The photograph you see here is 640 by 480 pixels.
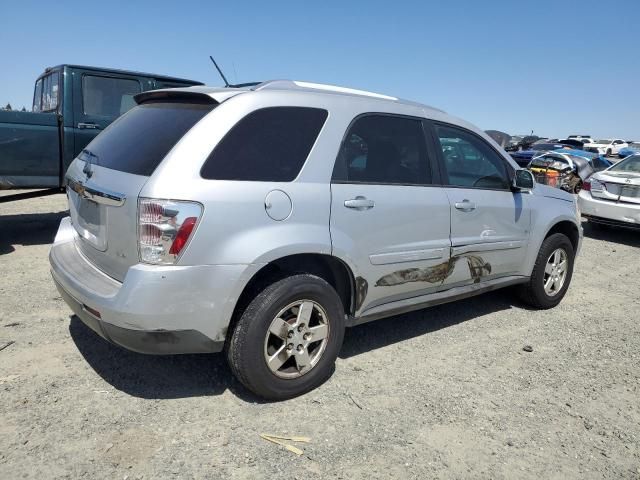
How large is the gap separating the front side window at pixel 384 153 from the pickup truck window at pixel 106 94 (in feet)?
14.5

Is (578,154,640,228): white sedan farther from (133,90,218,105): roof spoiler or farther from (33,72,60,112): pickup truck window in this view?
(33,72,60,112): pickup truck window

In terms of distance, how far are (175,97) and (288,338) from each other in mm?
1633

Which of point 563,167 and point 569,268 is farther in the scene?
point 563,167

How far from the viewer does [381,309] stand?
3.53m

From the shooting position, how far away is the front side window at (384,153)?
3.25m

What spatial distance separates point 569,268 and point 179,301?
13.4ft

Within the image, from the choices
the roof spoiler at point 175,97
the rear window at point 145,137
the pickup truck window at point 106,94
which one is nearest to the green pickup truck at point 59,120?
the pickup truck window at point 106,94

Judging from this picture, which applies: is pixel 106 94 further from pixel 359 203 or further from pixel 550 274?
pixel 550 274

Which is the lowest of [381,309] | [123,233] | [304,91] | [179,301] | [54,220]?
[54,220]

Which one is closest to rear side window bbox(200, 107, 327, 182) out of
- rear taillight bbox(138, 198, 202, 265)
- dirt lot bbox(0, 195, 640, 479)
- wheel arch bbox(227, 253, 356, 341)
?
rear taillight bbox(138, 198, 202, 265)

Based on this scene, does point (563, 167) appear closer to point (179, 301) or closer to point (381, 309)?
point (381, 309)

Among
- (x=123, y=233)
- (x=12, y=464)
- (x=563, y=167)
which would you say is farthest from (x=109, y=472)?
(x=563, y=167)

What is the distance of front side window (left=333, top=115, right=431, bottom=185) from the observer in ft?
10.7

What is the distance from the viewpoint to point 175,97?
318 cm
